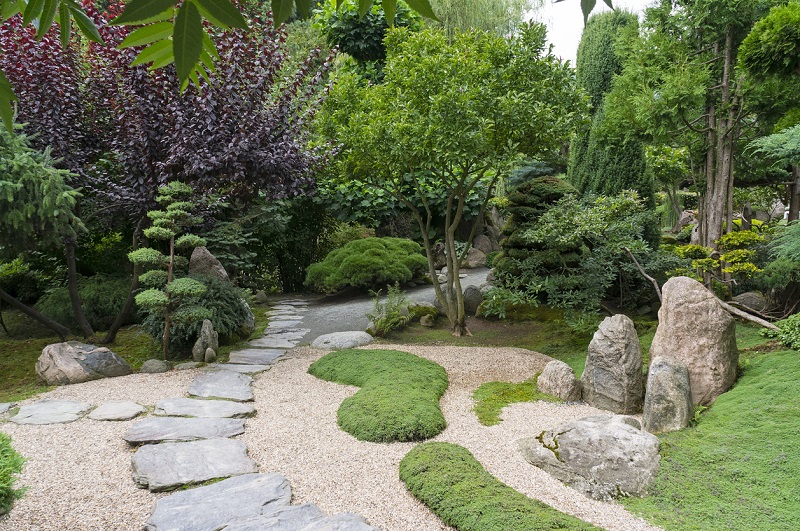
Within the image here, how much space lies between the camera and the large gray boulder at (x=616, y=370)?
445 cm

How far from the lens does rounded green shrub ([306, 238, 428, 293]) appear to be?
10.3 metres

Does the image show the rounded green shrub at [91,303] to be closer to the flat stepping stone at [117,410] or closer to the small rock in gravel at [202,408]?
the flat stepping stone at [117,410]

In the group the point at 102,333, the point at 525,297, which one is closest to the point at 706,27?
the point at 525,297

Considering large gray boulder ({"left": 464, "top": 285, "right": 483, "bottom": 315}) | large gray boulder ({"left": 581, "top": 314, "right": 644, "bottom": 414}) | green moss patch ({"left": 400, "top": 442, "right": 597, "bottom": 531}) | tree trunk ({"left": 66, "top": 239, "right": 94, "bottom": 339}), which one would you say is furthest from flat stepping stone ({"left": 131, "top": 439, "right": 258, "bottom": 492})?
large gray boulder ({"left": 464, "top": 285, "right": 483, "bottom": 315})

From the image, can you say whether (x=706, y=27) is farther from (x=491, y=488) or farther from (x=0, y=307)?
(x=0, y=307)

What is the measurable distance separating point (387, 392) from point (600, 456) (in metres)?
1.89

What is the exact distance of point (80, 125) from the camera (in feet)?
21.8

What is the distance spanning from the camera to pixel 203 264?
7.34 meters

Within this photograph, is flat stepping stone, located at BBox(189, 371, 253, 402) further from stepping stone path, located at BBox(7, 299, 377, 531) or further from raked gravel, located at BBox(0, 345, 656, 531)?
raked gravel, located at BBox(0, 345, 656, 531)

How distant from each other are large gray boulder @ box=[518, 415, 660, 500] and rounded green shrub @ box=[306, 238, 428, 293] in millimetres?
7038

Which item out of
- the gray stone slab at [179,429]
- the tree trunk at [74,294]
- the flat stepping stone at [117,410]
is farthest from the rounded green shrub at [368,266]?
the gray stone slab at [179,429]

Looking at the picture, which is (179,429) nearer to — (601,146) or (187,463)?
(187,463)

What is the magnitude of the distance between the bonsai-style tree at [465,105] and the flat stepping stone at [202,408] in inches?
131

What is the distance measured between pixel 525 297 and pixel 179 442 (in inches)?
Answer: 173
